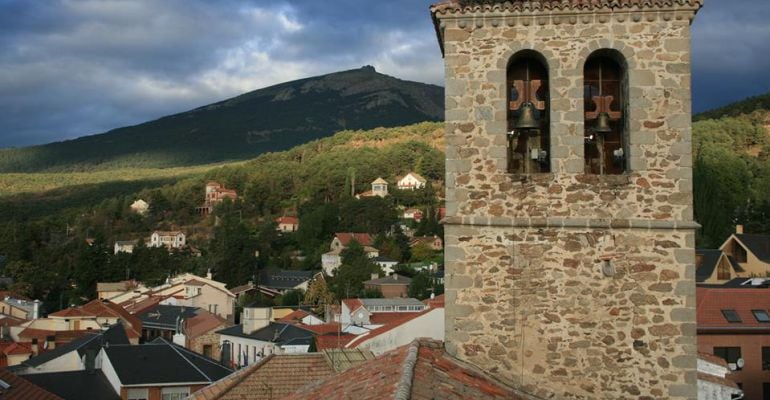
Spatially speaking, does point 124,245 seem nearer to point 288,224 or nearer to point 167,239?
point 167,239

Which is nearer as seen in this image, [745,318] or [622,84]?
[622,84]

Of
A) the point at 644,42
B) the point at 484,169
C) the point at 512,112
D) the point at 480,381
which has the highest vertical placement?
the point at 644,42

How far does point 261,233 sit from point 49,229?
34504 millimetres

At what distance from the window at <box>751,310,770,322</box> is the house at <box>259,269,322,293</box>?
193 feet

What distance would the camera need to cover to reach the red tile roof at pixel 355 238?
339 ft

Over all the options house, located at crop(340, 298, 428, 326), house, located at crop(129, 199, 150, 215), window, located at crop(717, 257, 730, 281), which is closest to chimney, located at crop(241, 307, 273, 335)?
house, located at crop(340, 298, 428, 326)

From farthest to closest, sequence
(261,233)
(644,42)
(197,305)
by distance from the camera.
Result: (261,233) → (197,305) → (644,42)

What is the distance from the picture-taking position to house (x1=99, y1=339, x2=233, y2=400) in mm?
A: 29562

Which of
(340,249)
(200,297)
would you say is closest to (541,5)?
(200,297)

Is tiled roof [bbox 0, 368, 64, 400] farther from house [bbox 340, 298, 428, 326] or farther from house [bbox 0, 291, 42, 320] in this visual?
house [bbox 0, 291, 42, 320]

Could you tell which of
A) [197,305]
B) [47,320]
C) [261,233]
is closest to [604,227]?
[47,320]

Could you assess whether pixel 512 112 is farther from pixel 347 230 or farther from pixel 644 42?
pixel 347 230

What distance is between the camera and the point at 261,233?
368 feet

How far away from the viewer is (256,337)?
1838 inches
